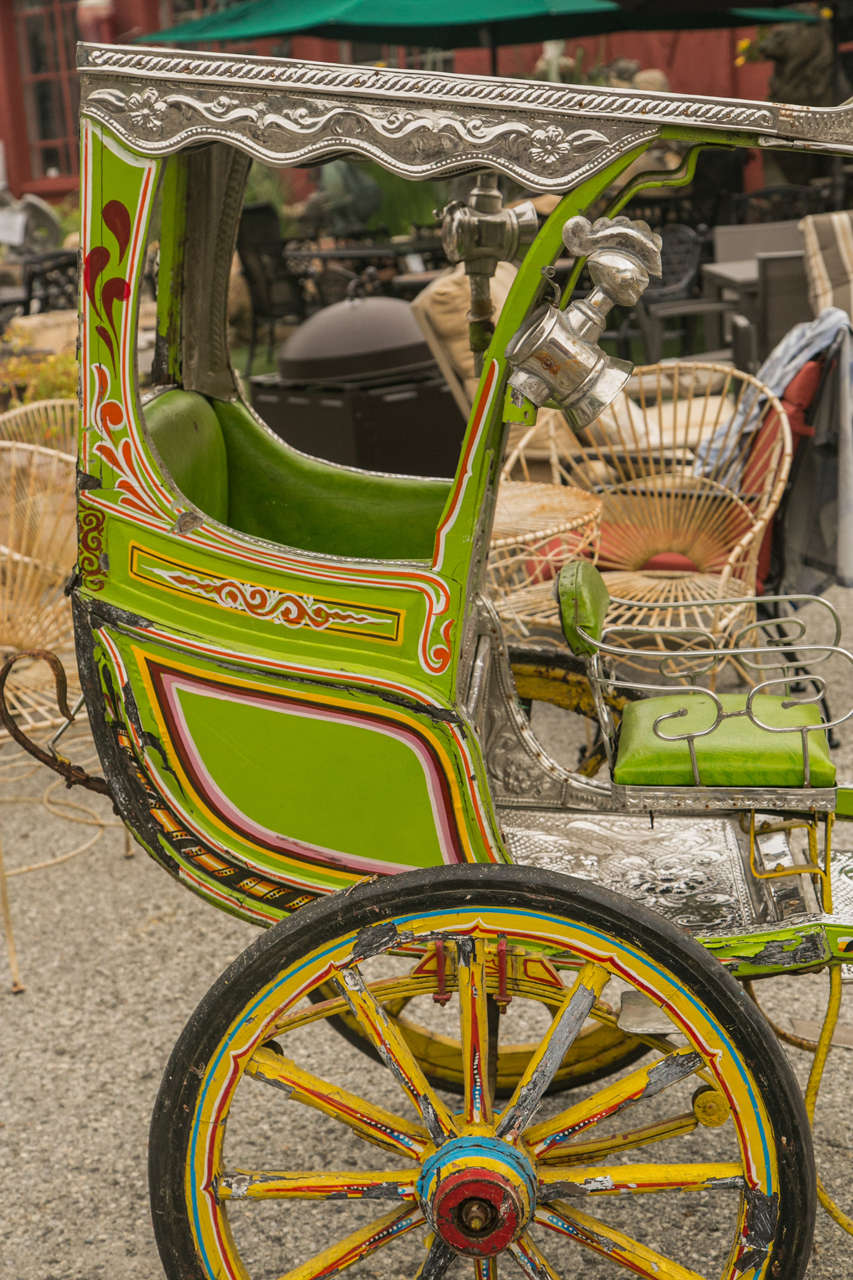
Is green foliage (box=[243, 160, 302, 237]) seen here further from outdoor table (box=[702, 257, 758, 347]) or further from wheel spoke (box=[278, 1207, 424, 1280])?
wheel spoke (box=[278, 1207, 424, 1280])

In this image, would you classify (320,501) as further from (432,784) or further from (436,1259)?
(436,1259)

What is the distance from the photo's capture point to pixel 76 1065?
2656 mm

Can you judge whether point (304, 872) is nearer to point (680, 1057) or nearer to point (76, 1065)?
point (680, 1057)

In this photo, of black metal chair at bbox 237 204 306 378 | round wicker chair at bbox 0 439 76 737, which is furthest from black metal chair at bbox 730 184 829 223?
round wicker chair at bbox 0 439 76 737

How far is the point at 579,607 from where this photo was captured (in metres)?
2.14

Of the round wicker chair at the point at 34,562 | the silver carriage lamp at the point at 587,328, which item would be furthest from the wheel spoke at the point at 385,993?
the round wicker chair at the point at 34,562

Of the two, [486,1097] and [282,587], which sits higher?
[282,587]

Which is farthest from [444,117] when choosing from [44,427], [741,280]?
[741,280]

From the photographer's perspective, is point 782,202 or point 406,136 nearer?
point 406,136

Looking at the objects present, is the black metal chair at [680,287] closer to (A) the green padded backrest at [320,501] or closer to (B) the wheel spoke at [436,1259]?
(A) the green padded backrest at [320,501]

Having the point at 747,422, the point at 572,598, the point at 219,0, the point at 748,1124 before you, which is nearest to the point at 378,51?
the point at 219,0

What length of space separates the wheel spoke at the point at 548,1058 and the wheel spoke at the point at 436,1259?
162 millimetres

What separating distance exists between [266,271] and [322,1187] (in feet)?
28.6

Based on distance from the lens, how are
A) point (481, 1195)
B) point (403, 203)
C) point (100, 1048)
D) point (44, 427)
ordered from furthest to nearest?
point (403, 203), point (44, 427), point (100, 1048), point (481, 1195)
